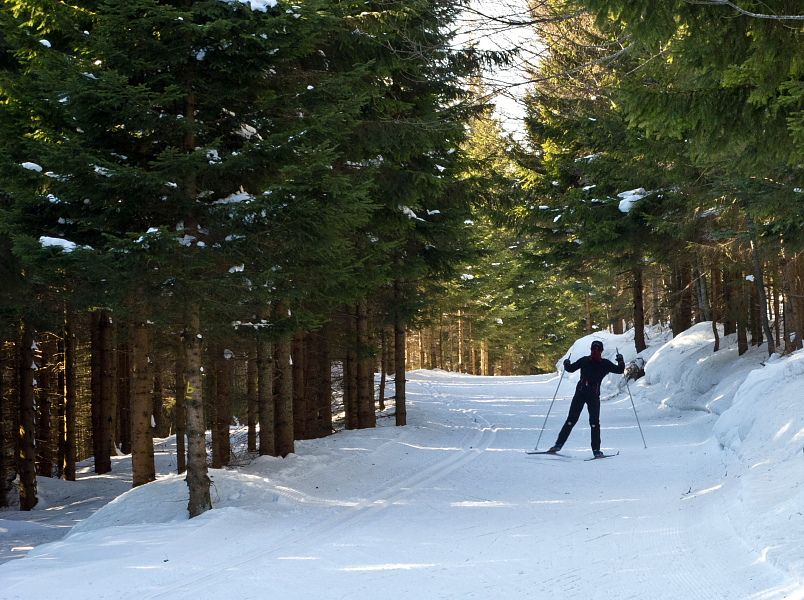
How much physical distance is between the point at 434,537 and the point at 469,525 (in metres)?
0.74

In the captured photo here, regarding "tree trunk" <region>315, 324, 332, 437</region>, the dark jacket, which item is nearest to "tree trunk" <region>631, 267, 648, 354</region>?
"tree trunk" <region>315, 324, 332, 437</region>

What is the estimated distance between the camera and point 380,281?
46.5 feet

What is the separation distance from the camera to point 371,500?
1027cm

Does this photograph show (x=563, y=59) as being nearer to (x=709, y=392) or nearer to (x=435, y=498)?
(x=435, y=498)

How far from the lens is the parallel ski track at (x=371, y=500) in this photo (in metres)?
6.52

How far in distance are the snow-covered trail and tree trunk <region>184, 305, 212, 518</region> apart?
0.55 m

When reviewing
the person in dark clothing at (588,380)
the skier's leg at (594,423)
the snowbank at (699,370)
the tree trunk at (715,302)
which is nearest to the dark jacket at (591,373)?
the person in dark clothing at (588,380)

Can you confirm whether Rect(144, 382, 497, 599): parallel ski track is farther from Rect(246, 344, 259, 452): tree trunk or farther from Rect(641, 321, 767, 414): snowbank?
Rect(641, 321, 767, 414): snowbank

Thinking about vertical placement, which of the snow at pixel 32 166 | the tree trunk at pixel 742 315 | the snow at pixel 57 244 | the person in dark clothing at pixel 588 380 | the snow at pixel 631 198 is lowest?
the person in dark clothing at pixel 588 380

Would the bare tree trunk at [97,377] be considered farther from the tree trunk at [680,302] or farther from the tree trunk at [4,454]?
the tree trunk at [680,302]

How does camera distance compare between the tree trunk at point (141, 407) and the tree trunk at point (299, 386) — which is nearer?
the tree trunk at point (141, 407)

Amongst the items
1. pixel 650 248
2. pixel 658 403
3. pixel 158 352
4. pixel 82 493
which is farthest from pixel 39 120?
pixel 658 403

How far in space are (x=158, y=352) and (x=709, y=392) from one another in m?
14.2

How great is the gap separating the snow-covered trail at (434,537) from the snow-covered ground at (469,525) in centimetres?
3
